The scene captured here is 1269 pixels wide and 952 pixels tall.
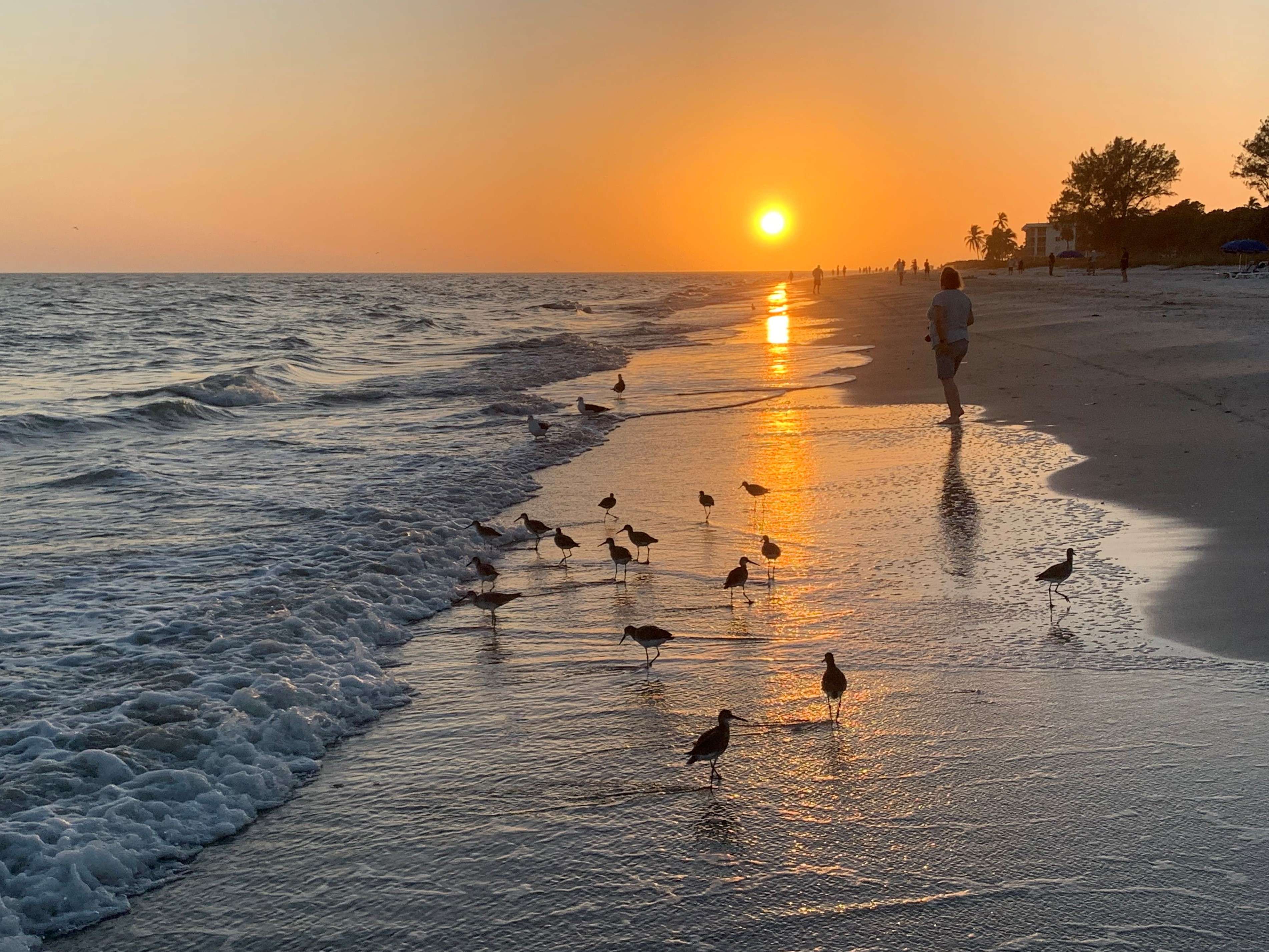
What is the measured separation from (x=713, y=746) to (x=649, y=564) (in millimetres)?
4211

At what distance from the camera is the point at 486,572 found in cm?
867

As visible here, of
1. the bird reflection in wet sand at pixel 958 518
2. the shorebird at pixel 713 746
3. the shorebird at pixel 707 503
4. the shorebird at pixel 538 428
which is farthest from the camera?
the shorebird at pixel 538 428

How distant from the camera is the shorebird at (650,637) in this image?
21.3 feet

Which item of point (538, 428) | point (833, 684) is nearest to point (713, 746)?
point (833, 684)

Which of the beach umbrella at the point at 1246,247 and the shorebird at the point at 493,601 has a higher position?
the beach umbrella at the point at 1246,247

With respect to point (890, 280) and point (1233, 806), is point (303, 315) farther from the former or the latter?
point (1233, 806)

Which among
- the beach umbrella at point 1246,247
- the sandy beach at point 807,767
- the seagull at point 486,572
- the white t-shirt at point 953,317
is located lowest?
the sandy beach at point 807,767

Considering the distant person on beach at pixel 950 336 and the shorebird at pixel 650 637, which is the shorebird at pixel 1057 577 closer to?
the shorebird at pixel 650 637

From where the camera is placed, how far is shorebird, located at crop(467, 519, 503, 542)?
10172 millimetres

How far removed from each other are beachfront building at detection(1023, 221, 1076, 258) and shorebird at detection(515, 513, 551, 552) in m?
113

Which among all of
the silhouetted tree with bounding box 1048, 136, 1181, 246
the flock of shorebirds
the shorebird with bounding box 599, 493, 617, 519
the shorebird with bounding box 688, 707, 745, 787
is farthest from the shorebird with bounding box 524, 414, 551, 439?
the silhouetted tree with bounding box 1048, 136, 1181, 246

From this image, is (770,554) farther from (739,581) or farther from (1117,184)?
(1117,184)

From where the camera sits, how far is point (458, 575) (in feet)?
30.8

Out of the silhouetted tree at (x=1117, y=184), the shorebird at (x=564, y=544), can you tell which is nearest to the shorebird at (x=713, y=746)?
the shorebird at (x=564, y=544)
